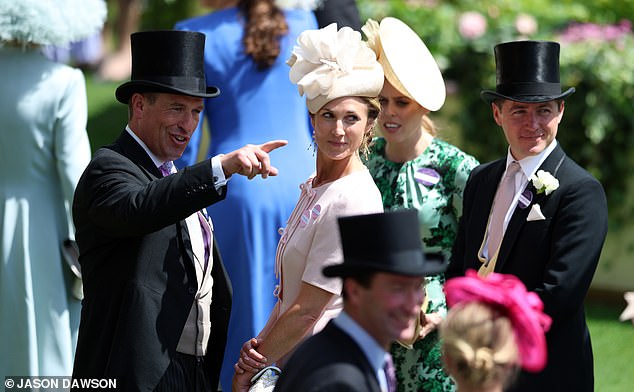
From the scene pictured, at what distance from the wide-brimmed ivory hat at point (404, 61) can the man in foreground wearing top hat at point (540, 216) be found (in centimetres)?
38

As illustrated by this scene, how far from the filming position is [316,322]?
398cm

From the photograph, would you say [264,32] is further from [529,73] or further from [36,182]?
[529,73]

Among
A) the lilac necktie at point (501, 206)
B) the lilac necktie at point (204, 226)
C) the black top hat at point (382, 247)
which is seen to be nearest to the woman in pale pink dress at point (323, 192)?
the lilac necktie at point (204, 226)

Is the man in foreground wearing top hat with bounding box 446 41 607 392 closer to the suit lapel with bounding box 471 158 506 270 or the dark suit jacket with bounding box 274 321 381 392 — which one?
the suit lapel with bounding box 471 158 506 270

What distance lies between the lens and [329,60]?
4.16 meters

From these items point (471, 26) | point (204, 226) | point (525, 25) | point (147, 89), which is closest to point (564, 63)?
point (525, 25)

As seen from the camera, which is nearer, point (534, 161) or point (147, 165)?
point (147, 165)

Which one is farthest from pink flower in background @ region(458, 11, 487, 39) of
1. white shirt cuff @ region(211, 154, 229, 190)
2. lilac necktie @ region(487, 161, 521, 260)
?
white shirt cuff @ region(211, 154, 229, 190)

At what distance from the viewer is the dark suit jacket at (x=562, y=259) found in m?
4.17

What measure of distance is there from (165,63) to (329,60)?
25.5 inches

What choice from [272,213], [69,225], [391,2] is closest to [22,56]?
[69,225]

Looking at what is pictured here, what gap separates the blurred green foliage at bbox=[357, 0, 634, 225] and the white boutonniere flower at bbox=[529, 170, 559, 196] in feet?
13.6

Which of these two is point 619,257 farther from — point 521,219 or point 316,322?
point 316,322

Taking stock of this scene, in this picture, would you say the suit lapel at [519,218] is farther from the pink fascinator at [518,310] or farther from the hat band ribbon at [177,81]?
the hat band ribbon at [177,81]
